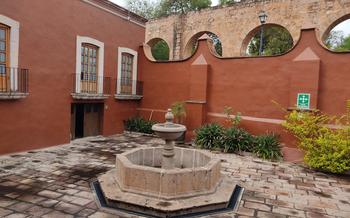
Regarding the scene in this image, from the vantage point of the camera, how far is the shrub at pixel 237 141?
9.94 meters

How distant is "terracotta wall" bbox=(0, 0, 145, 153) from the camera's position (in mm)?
8375

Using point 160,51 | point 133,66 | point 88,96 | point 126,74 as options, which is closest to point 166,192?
point 88,96

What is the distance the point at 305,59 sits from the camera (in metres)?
9.49

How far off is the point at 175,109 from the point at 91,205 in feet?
22.6

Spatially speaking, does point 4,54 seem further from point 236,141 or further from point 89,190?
point 236,141

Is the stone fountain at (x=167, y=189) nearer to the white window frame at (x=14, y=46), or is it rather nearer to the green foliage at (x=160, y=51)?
the white window frame at (x=14, y=46)

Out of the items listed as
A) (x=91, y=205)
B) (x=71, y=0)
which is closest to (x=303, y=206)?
(x=91, y=205)

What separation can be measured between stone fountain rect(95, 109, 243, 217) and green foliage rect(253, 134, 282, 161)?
12.5ft

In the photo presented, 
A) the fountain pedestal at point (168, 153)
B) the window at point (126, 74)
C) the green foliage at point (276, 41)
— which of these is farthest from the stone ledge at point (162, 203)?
the green foliage at point (276, 41)

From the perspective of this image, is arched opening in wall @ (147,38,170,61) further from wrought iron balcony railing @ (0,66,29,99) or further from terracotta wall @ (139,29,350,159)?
wrought iron balcony railing @ (0,66,29,99)

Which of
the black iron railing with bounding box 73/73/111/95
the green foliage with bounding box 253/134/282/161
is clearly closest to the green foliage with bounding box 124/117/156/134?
the black iron railing with bounding box 73/73/111/95

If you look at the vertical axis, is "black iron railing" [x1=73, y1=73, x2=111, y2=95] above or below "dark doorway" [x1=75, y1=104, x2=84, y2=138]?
above

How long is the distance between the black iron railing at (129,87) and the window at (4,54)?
504 centimetres

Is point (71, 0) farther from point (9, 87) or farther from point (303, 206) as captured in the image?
point (303, 206)
